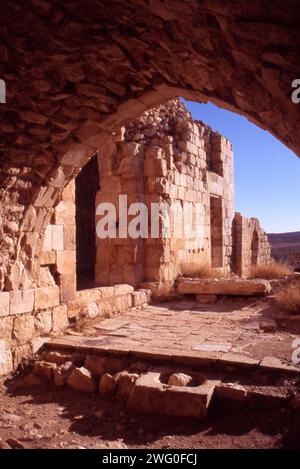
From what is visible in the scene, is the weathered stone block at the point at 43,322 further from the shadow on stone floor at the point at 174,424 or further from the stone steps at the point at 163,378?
the shadow on stone floor at the point at 174,424

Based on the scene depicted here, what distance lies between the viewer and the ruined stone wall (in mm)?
7129

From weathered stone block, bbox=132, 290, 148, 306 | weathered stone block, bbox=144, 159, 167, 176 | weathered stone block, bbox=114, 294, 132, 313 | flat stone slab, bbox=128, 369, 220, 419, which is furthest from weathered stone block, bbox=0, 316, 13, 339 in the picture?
weathered stone block, bbox=144, 159, 167, 176

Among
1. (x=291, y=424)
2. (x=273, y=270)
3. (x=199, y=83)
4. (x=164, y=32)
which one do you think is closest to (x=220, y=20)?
Result: (x=164, y=32)

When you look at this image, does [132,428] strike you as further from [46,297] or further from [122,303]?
[122,303]

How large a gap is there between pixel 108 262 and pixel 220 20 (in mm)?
5383

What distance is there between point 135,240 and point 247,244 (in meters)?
6.52

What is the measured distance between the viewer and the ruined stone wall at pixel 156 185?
7.13 meters

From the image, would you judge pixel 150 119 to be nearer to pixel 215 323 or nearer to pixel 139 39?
pixel 215 323

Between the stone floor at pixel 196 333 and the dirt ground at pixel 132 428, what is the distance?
2.18ft

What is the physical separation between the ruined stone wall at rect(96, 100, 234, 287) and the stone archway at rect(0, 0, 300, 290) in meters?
2.50

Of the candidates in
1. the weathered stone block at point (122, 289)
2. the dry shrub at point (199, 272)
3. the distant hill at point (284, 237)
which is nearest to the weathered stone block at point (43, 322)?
the weathered stone block at point (122, 289)

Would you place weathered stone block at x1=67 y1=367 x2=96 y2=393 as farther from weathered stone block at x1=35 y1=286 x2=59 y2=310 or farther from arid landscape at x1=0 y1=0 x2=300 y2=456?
weathered stone block at x1=35 y1=286 x2=59 y2=310

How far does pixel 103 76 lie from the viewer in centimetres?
342

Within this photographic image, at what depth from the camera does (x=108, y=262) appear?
283 inches
